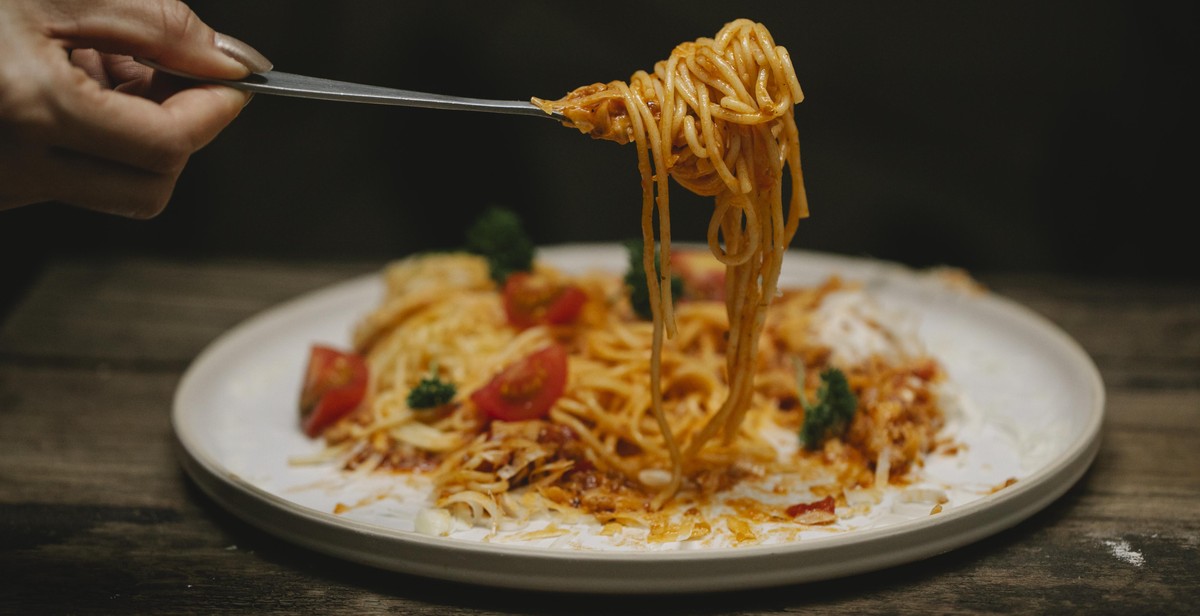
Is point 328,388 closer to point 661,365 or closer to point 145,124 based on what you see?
point 661,365

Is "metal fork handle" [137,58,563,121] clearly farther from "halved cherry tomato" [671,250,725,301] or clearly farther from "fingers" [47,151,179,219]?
"halved cherry tomato" [671,250,725,301]

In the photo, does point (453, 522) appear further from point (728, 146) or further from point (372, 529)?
point (728, 146)

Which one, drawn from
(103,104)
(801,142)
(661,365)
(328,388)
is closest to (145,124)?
(103,104)

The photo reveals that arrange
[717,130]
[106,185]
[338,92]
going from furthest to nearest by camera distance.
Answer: [717,130], [338,92], [106,185]

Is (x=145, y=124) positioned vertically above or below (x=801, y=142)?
below

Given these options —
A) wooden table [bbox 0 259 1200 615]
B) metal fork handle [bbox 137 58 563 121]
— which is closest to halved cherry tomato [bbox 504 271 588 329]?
metal fork handle [bbox 137 58 563 121]
